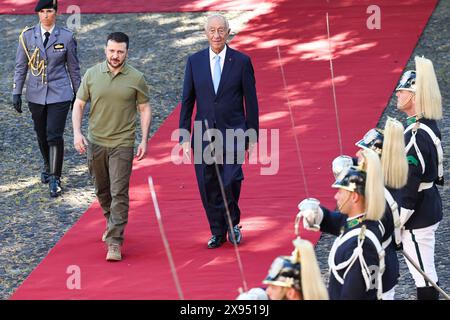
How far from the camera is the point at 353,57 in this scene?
14.1 metres

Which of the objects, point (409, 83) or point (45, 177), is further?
point (45, 177)

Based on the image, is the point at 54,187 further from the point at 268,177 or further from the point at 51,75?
the point at 268,177

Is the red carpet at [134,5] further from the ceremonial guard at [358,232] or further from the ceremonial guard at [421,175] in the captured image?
the ceremonial guard at [358,232]

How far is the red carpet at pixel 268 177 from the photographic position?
342 inches

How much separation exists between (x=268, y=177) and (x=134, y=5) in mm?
6804

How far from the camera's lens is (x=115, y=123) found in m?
9.00

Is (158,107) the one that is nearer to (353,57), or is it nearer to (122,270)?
(353,57)

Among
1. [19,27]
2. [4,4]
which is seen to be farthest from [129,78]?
[4,4]

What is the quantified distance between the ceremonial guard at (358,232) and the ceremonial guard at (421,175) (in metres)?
1.71

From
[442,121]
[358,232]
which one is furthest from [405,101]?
[442,121]

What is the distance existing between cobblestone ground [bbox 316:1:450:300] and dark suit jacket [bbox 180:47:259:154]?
122 centimetres

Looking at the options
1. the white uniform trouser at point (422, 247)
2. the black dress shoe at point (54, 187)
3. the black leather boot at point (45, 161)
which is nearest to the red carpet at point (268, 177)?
the black dress shoe at point (54, 187)

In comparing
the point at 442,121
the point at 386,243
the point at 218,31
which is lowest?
the point at 442,121

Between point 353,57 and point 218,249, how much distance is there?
5511 millimetres
